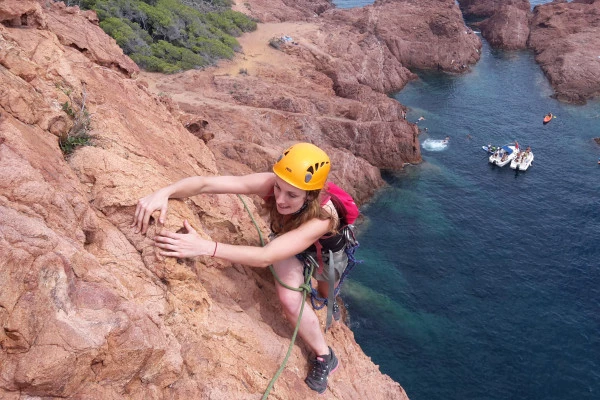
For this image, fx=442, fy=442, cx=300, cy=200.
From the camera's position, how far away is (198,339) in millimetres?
4648

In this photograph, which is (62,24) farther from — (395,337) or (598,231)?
(598,231)

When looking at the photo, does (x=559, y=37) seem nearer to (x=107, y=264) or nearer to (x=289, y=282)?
(x=289, y=282)

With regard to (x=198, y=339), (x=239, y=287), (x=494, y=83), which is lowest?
(x=494, y=83)

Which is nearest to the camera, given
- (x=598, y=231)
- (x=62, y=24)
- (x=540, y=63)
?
(x=62, y=24)

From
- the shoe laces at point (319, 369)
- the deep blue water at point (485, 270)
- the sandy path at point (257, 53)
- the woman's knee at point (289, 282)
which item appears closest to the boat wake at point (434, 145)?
the deep blue water at point (485, 270)

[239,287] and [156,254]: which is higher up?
[156,254]

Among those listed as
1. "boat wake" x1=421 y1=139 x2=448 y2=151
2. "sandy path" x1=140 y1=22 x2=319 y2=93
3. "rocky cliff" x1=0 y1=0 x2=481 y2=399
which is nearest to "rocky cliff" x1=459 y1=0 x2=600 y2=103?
"boat wake" x1=421 y1=139 x2=448 y2=151

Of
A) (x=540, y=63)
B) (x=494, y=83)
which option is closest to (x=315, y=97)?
(x=494, y=83)

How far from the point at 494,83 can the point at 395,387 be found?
54132 mm

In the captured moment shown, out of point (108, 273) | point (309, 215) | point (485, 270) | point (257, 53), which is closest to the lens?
point (108, 273)

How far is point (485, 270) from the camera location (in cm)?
2659

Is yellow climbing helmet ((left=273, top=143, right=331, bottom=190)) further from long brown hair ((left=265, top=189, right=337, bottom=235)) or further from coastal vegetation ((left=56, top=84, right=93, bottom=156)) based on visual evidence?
coastal vegetation ((left=56, top=84, right=93, bottom=156))

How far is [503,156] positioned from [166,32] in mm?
32601

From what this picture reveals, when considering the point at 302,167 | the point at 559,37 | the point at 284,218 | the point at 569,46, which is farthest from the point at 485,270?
the point at 559,37
